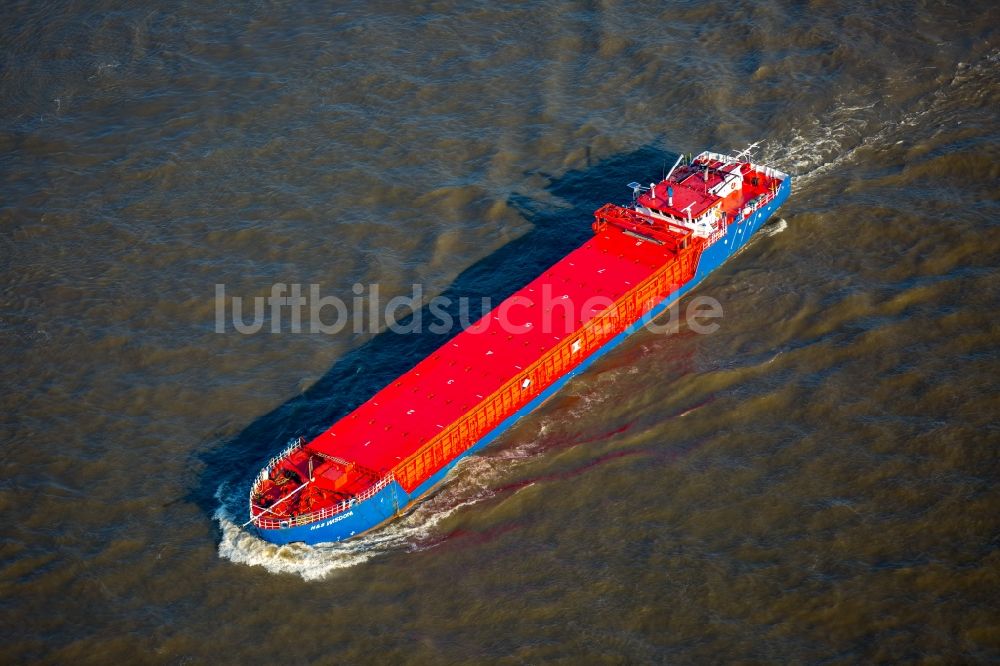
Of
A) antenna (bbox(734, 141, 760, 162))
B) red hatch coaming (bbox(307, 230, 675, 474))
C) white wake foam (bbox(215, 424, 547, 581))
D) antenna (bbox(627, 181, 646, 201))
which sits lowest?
white wake foam (bbox(215, 424, 547, 581))

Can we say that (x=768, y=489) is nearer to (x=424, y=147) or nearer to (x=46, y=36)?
(x=424, y=147)


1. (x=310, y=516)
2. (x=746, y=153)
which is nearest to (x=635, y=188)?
(x=746, y=153)

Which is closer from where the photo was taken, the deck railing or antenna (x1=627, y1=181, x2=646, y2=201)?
the deck railing

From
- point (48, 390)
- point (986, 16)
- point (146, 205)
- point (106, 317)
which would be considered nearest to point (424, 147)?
point (146, 205)

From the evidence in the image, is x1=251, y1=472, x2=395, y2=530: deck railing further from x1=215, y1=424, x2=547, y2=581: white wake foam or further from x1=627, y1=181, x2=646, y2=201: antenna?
x1=627, y1=181, x2=646, y2=201: antenna

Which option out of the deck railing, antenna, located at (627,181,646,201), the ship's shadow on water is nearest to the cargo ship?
the deck railing

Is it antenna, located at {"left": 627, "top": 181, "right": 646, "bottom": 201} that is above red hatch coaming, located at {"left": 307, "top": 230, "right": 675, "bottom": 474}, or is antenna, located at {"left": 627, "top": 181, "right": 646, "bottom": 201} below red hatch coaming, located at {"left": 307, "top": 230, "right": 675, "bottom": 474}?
above

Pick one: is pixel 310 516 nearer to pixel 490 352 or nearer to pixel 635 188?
pixel 490 352
